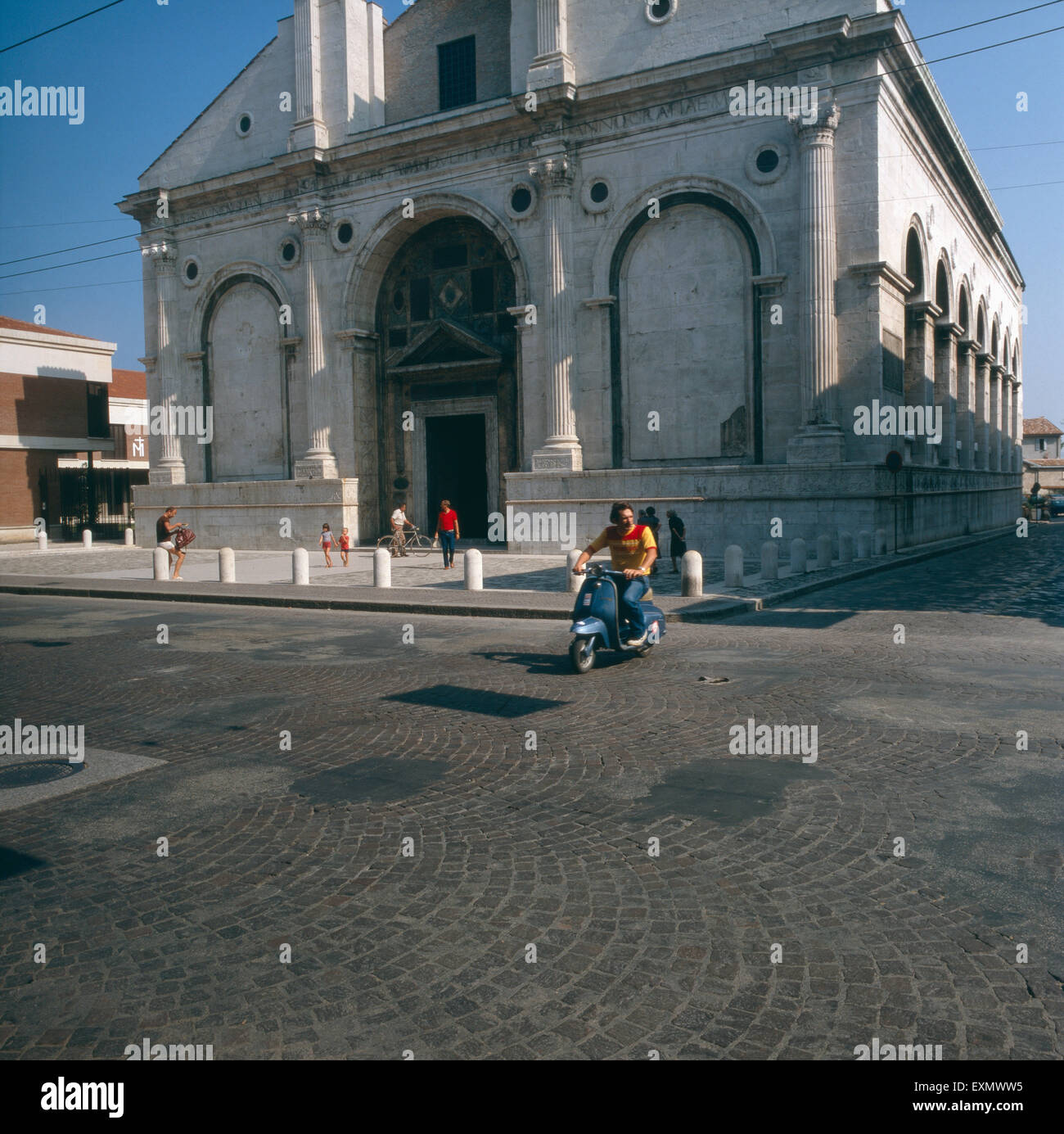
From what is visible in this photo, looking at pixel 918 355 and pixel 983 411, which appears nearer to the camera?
pixel 918 355

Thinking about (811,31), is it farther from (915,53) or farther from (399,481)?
(399,481)

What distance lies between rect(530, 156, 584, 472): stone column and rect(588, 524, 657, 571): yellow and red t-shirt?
50.7 ft

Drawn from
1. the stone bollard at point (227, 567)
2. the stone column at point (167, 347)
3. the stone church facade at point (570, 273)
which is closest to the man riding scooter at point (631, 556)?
the stone bollard at point (227, 567)

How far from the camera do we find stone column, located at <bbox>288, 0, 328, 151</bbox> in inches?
1162

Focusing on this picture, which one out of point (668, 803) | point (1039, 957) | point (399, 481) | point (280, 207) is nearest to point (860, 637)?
point (668, 803)

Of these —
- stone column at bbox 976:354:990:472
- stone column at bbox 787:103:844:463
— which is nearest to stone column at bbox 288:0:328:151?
stone column at bbox 787:103:844:463

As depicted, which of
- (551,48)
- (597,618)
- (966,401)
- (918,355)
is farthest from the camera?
(966,401)

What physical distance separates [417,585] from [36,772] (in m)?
12.2

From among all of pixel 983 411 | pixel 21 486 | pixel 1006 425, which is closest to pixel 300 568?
pixel 21 486

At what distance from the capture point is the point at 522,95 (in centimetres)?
2486

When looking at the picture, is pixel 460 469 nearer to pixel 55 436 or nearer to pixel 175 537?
pixel 175 537

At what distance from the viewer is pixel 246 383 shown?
3272 cm

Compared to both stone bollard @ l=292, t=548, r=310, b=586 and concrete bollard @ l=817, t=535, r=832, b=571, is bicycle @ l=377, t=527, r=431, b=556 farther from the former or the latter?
concrete bollard @ l=817, t=535, r=832, b=571

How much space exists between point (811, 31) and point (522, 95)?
753cm
